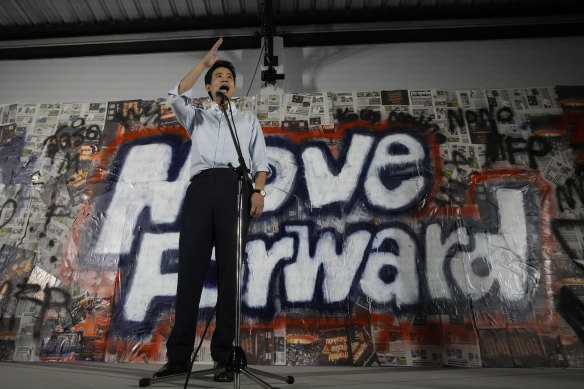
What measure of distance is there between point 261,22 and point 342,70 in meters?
0.98

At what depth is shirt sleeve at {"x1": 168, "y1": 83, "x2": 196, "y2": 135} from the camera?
1777mm

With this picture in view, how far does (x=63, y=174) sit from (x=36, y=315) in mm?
1176

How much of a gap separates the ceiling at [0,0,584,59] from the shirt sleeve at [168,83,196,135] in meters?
2.04

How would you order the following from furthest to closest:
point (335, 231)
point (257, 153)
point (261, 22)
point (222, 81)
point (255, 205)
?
point (261, 22), point (335, 231), point (257, 153), point (222, 81), point (255, 205)

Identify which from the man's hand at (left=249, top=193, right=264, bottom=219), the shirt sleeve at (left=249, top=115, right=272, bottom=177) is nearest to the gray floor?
Result: the man's hand at (left=249, top=193, right=264, bottom=219)

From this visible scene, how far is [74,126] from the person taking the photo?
3232mm

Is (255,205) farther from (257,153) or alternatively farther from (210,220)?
(257,153)

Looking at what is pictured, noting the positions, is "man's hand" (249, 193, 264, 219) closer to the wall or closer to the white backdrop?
the wall

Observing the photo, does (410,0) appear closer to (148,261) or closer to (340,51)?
(340,51)

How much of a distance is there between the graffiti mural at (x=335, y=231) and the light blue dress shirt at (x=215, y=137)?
101cm

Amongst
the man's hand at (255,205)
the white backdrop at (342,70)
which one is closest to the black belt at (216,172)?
the man's hand at (255,205)

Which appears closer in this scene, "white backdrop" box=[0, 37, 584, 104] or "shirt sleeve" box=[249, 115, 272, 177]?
"shirt sleeve" box=[249, 115, 272, 177]

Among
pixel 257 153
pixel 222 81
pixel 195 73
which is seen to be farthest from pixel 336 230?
pixel 195 73

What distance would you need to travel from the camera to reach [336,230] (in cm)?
280
